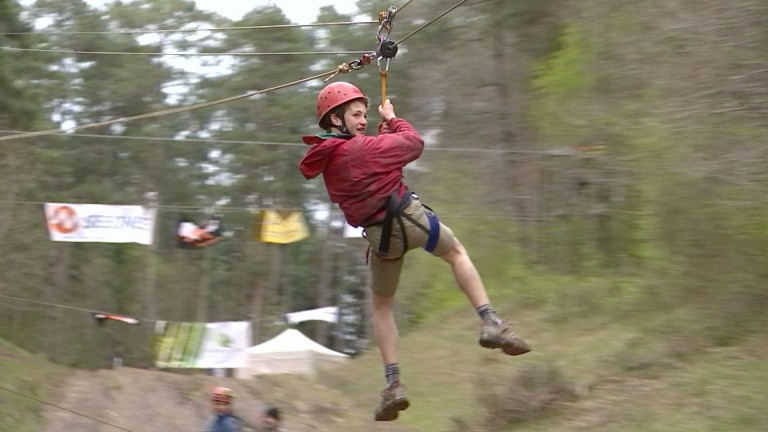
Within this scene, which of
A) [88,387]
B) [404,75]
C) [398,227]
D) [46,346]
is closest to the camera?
[398,227]

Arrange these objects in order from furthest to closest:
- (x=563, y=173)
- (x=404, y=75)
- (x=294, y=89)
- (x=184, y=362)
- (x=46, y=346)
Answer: (x=294, y=89), (x=46, y=346), (x=404, y=75), (x=184, y=362), (x=563, y=173)

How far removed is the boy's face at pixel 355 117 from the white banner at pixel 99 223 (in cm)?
1221

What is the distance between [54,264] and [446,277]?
980 centimetres

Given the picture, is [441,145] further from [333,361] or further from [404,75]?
[333,361]

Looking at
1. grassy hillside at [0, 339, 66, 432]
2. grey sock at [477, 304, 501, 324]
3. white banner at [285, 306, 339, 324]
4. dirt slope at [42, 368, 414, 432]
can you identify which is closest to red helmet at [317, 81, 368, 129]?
grey sock at [477, 304, 501, 324]

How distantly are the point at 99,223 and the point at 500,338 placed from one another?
12.7m

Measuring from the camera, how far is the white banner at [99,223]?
16.5 meters

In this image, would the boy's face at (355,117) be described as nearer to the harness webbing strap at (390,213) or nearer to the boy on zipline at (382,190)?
the boy on zipline at (382,190)

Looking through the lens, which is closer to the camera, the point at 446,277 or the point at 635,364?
the point at 635,364

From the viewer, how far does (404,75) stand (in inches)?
785

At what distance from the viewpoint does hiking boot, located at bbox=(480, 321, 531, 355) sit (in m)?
5.05

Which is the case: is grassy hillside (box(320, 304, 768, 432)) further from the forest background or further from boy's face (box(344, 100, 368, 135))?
boy's face (box(344, 100, 368, 135))

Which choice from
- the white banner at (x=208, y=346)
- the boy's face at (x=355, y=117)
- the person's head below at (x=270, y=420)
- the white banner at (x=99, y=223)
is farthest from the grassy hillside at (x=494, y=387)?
the boy's face at (x=355, y=117)

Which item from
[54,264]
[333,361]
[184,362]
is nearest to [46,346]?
[54,264]
